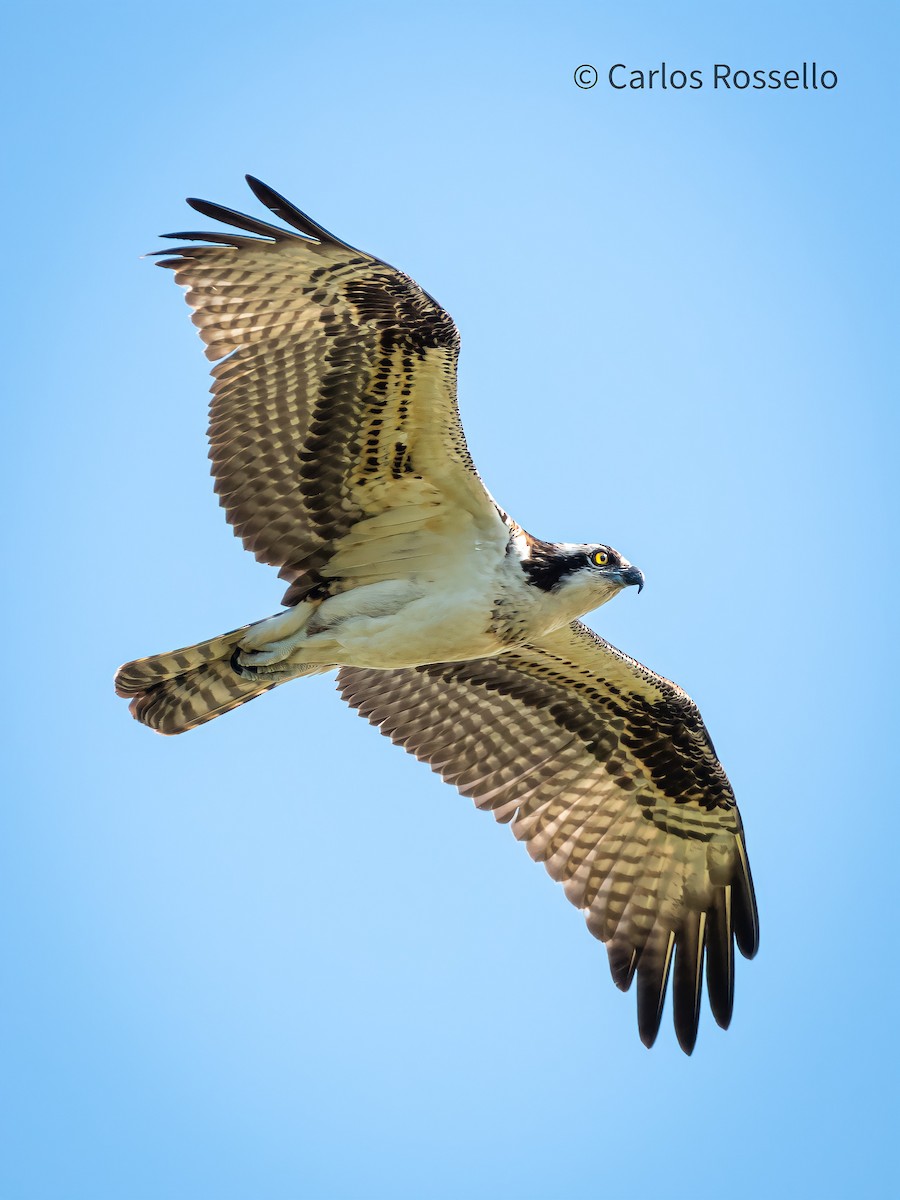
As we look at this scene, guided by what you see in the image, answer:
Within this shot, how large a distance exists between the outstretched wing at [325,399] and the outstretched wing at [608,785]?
148 cm

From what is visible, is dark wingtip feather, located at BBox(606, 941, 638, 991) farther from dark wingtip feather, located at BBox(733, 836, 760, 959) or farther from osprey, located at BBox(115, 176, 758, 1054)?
dark wingtip feather, located at BBox(733, 836, 760, 959)

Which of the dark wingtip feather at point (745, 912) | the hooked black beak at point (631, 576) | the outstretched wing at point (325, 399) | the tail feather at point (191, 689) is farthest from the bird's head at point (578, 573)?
the dark wingtip feather at point (745, 912)

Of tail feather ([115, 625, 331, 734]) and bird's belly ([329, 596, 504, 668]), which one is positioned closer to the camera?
bird's belly ([329, 596, 504, 668])

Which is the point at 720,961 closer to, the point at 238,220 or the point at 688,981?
the point at 688,981

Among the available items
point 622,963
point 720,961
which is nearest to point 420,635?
point 622,963

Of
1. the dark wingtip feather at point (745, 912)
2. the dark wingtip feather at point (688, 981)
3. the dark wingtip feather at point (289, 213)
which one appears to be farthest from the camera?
the dark wingtip feather at point (745, 912)

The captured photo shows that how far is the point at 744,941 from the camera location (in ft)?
32.6

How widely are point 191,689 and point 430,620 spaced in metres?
1.51

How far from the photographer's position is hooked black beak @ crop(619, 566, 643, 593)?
8.86 metres

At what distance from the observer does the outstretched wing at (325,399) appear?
8.25 m

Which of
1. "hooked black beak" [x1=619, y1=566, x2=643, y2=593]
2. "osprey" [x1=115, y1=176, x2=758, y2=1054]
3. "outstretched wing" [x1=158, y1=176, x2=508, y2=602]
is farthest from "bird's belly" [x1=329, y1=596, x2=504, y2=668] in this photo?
"hooked black beak" [x1=619, y1=566, x2=643, y2=593]

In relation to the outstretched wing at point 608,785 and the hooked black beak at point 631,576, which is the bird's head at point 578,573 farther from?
the outstretched wing at point 608,785

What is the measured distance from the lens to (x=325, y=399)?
8523 millimetres

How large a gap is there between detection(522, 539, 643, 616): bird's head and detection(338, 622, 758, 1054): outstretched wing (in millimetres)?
885
